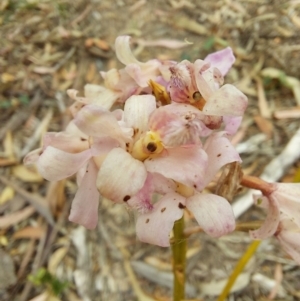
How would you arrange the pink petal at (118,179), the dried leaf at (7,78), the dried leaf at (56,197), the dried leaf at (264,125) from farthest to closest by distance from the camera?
the dried leaf at (7,78) < the dried leaf at (264,125) < the dried leaf at (56,197) < the pink petal at (118,179)

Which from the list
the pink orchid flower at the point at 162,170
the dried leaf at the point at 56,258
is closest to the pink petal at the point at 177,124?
the pink orchid flower at the point at 162,170

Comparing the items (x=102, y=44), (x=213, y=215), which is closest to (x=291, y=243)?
(x=213, y=215)

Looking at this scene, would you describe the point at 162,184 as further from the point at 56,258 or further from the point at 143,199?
the point at 56,258

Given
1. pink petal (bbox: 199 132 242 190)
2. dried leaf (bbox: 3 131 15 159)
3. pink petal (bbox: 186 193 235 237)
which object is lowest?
dried leaf (bbox: 3 131 15 159)

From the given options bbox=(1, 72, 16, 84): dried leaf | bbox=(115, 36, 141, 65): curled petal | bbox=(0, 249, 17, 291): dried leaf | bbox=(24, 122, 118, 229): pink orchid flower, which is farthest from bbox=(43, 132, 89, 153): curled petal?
bbox=(1, 72, 16, 84): dried leaf

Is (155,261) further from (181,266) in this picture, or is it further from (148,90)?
(148,90)

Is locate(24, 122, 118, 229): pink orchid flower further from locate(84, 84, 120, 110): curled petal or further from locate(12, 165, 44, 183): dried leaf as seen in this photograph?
locate(12, 165, 44, 183): dried leaf

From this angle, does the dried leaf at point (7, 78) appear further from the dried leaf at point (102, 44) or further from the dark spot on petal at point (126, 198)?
the dark spot on petal at point (126, 198)
